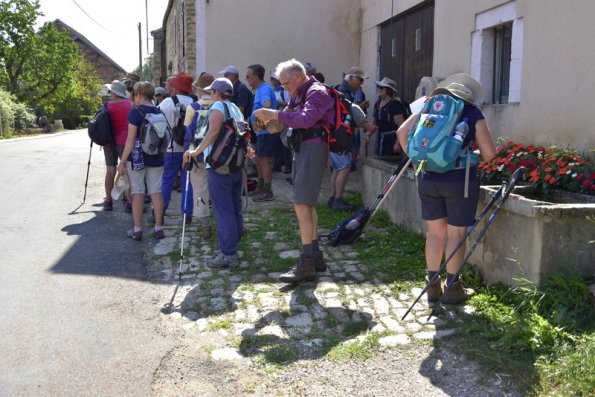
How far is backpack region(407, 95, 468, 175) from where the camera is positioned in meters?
4.34

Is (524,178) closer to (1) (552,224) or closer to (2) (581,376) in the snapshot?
(1) (552,224)

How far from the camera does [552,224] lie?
14.3 feet

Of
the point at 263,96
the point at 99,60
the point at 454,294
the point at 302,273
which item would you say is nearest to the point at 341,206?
the point at 263,96

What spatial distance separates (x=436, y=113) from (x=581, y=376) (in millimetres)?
1930

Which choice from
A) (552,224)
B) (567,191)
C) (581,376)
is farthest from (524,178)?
(581,376)

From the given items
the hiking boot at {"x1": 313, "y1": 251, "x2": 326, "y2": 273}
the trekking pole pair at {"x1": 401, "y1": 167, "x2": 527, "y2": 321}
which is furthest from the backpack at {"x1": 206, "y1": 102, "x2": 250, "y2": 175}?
the trekking pole pair at {"x1": 401, "y1": 167, "x2": 527, "y2": 321}

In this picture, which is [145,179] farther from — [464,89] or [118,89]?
[464,89]

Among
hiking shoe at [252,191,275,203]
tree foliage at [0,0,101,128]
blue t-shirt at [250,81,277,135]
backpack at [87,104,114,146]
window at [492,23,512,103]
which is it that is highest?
tree foliage at [0,0,101,128]

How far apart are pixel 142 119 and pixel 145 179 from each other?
28.4 inches

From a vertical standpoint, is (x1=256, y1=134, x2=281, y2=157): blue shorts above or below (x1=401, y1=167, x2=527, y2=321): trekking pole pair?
above

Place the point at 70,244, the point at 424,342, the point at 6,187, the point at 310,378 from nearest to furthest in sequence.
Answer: the point at 310,378, the point at 424,342, the point at 70,244, the point at 6,187

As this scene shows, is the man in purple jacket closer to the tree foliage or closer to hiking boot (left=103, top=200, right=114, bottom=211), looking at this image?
hiking boot (left=103, top=200, right=114, bottom=211)

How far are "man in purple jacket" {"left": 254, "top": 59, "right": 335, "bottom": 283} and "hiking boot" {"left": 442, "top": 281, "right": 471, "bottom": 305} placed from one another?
4.09 feet

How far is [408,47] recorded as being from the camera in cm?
1064
